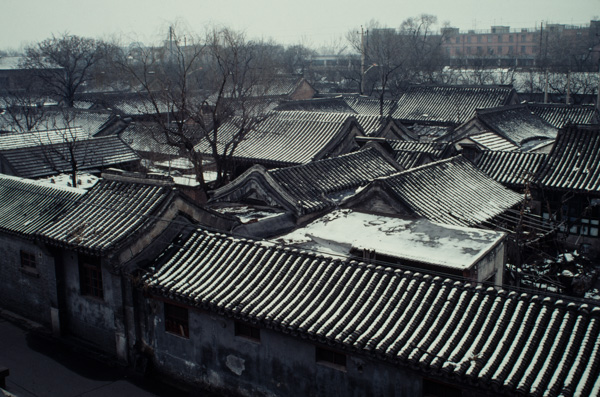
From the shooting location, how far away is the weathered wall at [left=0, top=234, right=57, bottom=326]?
16.6 meters

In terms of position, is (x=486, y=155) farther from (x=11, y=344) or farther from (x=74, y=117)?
(x=74, y=117)

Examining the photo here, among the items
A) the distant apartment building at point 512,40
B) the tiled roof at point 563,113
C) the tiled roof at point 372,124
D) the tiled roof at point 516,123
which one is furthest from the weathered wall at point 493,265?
A: the distant apartment building at point 512,40

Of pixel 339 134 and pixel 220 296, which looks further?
pixel 339 134

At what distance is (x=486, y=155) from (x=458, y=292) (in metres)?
17.2

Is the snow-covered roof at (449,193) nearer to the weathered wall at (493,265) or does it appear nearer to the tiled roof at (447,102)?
the weathered wall at (493,265)

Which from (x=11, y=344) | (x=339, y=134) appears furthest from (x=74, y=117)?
(x=11, y=344)

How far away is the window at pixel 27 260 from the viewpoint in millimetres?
17266

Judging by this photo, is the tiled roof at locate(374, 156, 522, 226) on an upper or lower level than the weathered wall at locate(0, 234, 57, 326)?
upper

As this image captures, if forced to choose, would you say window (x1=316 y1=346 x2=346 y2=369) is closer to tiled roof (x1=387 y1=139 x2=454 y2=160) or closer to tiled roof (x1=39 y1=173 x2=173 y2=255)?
tiled roof (x1=39 y1=173 x2=173 y2=255)

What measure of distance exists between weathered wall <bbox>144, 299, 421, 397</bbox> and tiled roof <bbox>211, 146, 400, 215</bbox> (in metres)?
5.81

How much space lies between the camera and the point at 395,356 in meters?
9.73

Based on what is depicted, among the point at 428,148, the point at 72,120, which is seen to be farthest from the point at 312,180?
the point at 72,120

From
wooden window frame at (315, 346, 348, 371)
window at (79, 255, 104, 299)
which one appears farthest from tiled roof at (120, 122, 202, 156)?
wooden window frame at (315, 346, 348, 371)

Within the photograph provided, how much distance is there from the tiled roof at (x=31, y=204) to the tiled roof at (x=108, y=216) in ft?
1.84
